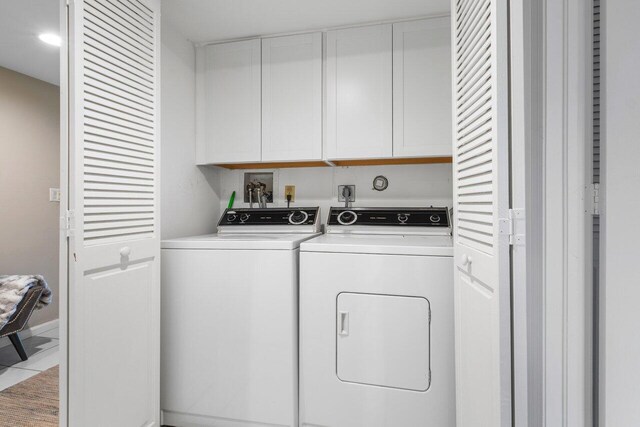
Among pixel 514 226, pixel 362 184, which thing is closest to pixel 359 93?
pixel 362 184

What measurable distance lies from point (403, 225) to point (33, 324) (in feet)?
11.1

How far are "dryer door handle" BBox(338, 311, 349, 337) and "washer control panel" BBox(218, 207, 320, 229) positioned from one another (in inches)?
29.9

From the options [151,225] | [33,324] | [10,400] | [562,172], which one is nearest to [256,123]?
[151,225]

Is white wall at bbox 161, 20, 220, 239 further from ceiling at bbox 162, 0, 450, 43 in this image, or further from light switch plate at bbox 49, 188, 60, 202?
light switch plate at bbox 49, 188, 60, 202

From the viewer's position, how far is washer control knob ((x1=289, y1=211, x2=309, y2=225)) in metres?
2.39

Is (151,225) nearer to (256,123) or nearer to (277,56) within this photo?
(256,123)

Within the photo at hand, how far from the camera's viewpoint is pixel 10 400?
2.22 m

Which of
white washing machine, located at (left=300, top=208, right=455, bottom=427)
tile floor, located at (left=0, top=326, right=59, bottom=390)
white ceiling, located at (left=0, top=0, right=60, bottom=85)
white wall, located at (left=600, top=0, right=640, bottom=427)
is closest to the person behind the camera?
white wall, located at (left=600, top=0, right=640, bottom=427)

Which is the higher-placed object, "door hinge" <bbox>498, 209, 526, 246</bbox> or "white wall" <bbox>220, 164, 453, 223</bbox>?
"white wall" <bbox>220, 164, 453, 223</bbox>

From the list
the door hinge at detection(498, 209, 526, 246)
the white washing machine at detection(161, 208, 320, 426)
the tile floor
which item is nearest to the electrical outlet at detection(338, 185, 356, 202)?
the white washing machine at detection(161, 208, 320, 426)

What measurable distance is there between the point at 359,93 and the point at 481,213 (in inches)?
51.8

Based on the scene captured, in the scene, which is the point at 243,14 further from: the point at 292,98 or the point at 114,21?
the point at 114,21

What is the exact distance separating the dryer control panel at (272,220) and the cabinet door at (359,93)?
424 millimetres

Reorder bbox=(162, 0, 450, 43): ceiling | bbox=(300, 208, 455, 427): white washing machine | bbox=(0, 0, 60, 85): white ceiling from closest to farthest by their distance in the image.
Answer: bbox=(300, 208, 455, 427): white washing machine < bbox=(162, 0, 450, 43): ceiling < bbox=(0, 0, 60, 85): white ceiling
